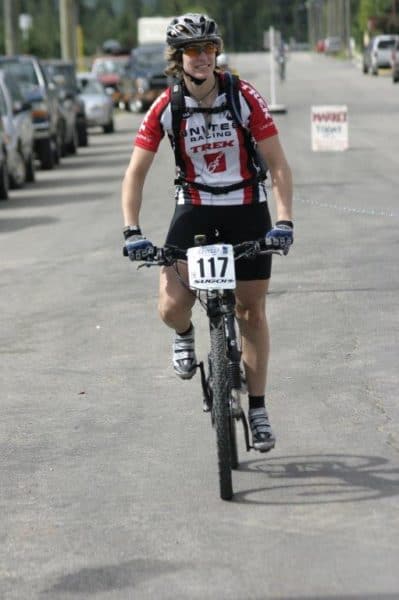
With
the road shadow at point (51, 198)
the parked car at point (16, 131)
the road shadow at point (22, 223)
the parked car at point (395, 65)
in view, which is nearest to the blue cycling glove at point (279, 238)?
the road shadow at point (22, 223)

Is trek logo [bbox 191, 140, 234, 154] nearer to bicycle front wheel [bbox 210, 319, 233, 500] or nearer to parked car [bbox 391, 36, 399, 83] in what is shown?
bicycle front wheel [bbox 210, 319, 233, 500]

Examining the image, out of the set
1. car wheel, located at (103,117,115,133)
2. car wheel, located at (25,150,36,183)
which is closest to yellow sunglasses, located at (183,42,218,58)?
car wheel, located at (25,150,36,183)

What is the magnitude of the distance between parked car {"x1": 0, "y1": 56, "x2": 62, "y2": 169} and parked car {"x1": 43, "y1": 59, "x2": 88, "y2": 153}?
0.57 metres

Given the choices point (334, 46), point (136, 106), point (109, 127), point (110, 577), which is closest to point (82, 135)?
point (109, 127)

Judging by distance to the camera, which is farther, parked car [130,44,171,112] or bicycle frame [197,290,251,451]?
parked car [130,44,171,112]

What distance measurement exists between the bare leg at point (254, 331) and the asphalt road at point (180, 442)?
14.7 inches

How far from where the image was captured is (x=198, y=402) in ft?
29.9

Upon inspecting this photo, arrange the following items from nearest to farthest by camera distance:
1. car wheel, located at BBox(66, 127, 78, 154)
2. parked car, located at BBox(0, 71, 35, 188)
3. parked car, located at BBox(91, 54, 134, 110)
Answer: parked car, located at BBox(0, 71, 35, 188) → car wheel, located at BBox(66, 127, 78, 154) → parked car, located at BBox(91, 54, 134, 110)

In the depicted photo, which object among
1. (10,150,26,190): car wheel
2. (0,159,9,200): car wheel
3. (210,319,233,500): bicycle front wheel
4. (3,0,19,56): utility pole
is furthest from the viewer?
(3,0,19,56): utility pole

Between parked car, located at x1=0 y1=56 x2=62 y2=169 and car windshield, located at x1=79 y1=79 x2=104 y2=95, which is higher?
parked car, located at x1=0 y1=56 x2=62 y2=169

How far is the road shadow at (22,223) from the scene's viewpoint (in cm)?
1939

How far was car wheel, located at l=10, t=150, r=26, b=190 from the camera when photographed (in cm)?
2530

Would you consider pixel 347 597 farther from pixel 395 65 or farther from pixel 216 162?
pixel 395 65

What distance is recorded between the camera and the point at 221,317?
23.3 feet
